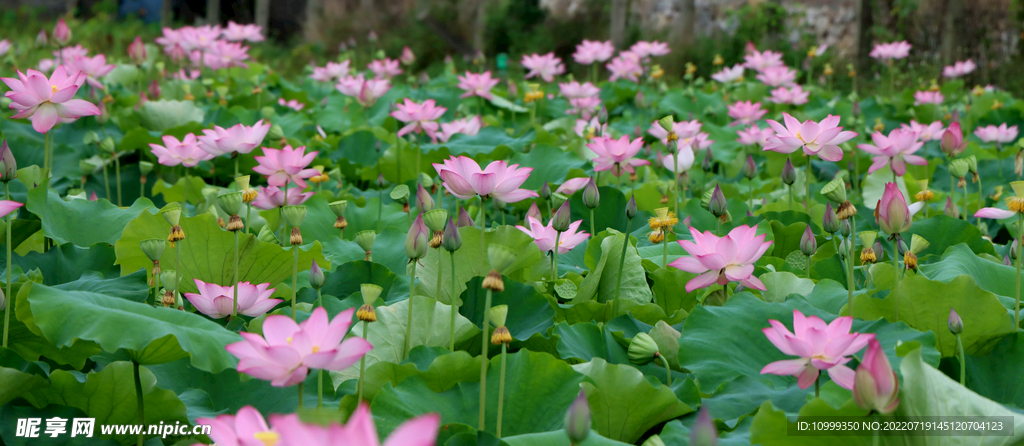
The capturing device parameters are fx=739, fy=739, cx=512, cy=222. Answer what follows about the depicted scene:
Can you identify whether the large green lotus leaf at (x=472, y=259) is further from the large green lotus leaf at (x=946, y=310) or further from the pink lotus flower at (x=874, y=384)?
the pink lotus flower at (x=874, y=384)

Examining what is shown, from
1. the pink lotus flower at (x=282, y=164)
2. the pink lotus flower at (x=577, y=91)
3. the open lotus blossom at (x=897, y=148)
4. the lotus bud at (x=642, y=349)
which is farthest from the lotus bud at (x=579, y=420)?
the pink lotus flower at (x=577, y=91)

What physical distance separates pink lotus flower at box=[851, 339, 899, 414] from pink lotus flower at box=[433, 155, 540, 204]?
0.59 meters

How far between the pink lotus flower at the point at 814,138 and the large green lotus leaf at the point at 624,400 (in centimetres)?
60

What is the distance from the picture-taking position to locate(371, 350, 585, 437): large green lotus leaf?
95cm

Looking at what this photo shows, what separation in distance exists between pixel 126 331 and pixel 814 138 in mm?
1151

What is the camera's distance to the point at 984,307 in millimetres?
1071

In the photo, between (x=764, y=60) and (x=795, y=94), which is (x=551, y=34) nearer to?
(x=764, y=60)

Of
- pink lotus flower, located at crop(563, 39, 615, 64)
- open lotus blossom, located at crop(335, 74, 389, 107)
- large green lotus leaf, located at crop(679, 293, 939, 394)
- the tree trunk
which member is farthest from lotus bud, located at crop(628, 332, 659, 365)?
the tree trunk

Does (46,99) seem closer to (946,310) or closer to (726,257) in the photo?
(726,257)

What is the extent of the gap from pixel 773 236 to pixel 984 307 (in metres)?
0.56

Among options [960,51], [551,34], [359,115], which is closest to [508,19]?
[551,34]

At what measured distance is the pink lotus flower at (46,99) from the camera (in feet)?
3.95

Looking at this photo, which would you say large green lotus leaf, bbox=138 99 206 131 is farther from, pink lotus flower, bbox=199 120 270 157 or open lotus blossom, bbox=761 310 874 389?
open lotus blossom, bbox=761 310 874 389

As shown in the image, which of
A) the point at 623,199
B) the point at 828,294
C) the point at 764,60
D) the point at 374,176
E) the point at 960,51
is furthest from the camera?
the point at 960,51
